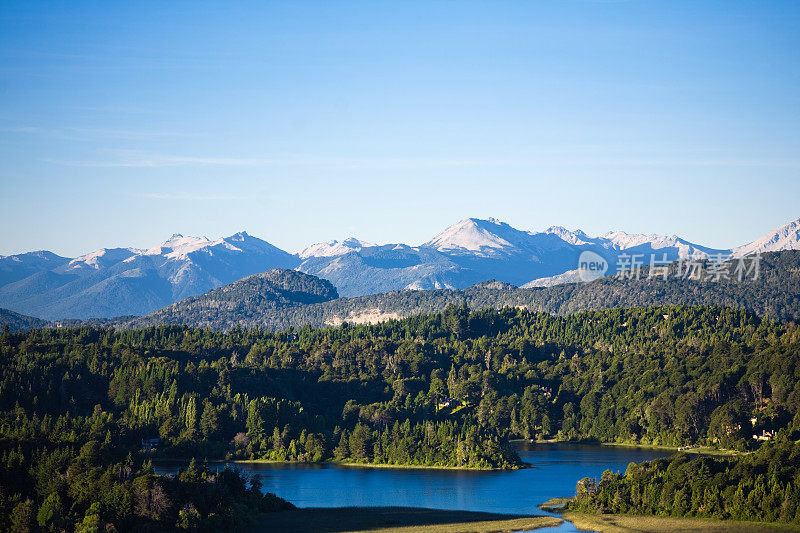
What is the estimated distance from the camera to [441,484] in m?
158

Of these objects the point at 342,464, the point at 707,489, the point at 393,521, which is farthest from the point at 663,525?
the point at 342,464

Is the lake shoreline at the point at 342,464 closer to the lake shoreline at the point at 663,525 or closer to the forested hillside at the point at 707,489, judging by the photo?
the forested hillside at the point at 707,489

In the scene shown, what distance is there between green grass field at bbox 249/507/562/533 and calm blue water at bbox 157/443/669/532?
15.3ft

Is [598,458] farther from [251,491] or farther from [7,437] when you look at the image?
[7,437]

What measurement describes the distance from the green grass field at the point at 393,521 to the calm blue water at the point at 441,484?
184 inches

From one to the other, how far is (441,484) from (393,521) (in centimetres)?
3686

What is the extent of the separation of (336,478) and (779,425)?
9260 centimetres

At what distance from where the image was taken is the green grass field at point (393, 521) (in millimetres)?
115812

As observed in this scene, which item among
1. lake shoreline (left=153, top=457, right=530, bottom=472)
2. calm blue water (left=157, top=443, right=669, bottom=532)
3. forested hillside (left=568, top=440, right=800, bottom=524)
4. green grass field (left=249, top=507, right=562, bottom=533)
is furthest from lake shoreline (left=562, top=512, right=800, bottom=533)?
lake shoreline (left=153, top=457, right=530, bottom=472)

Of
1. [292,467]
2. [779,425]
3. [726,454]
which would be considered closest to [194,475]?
[292,467]

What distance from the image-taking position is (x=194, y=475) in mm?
118875

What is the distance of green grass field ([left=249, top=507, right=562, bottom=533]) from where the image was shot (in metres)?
116

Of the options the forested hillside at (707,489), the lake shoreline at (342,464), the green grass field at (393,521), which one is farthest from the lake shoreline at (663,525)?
the lake shoreline at (342,464)

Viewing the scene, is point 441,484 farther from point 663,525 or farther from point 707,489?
point 663,525
